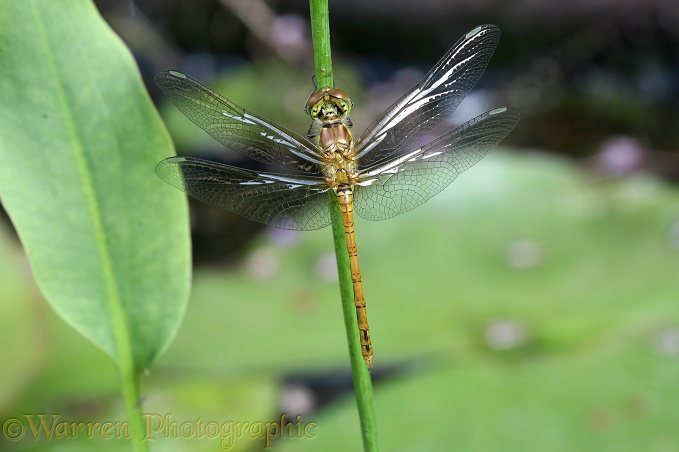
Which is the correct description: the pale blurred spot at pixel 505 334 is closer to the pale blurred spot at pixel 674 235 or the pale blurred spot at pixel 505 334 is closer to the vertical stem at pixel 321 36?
the pale blurred spot at pixel 674 235

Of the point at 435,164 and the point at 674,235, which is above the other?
the point at 674,235

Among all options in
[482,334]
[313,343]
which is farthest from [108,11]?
[482,334]

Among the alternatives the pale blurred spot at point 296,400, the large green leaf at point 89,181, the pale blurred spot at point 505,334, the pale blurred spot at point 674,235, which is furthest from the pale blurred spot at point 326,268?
the large green leaf at point 89,181

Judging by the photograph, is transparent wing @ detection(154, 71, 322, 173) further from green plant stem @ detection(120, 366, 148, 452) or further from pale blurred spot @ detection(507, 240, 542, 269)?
pale blurred spot @ detection(507, 240, 542, 269)

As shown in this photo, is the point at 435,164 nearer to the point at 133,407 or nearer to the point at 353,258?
the point at 353,258

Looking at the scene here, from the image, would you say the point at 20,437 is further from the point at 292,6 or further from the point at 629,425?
the point at 292,6

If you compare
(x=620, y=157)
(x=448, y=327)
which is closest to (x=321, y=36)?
(x=448, y=327)

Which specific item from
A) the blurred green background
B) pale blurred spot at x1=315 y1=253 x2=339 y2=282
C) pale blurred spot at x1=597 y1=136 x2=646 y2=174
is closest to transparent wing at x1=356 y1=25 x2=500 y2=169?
the blurred green background
